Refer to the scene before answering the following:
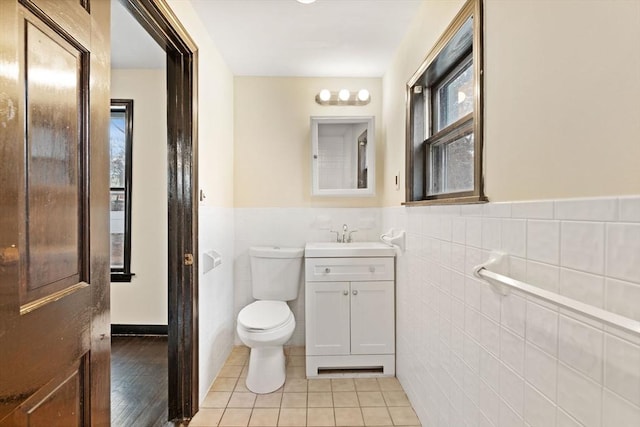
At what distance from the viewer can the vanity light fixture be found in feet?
8.67

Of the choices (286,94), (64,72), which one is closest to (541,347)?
(64,72)

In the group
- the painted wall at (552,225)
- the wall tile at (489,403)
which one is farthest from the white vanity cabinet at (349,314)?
the wall tile at (489,403)

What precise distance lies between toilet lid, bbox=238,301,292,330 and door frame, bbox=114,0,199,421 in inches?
14.5

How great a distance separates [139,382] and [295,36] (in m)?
2.52

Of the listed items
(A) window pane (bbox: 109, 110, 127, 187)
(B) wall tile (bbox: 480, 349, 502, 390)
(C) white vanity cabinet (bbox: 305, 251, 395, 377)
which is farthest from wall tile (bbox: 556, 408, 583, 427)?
(A) window pane (bbox: 109, 110, 127, 187)

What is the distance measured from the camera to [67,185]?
77cm

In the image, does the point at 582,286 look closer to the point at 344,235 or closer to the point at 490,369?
the point at 490,369

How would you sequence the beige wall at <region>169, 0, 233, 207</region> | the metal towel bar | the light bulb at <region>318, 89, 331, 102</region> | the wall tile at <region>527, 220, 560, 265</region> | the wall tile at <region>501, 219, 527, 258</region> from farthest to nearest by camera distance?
1. the light bulb at <region>318, 89, 331, 102</region>
2. the beige wall at <region>169, 0, 233, 207</region>
3. the wall tile at <region>501, 219, 527, 258</region>
4. the wall tile at <region>527, 220, 560, 265</region>
5. the metal towel bar

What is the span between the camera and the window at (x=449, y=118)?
1.17 meters

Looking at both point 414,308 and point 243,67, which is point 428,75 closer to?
point 414,308

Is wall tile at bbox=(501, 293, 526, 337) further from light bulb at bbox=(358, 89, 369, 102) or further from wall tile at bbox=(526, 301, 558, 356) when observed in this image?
light bulb at bbox=(358, 89, 369, 102)

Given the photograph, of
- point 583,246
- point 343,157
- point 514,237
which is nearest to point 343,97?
point 343,157

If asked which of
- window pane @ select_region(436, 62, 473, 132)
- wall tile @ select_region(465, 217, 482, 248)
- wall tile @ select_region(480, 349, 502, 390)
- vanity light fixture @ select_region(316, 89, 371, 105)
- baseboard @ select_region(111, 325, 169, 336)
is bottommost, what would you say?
baseboard @ select_region(111, 325, 169, 336)

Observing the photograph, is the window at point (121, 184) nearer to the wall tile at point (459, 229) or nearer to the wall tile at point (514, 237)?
the wall tile at point (459, 229)
